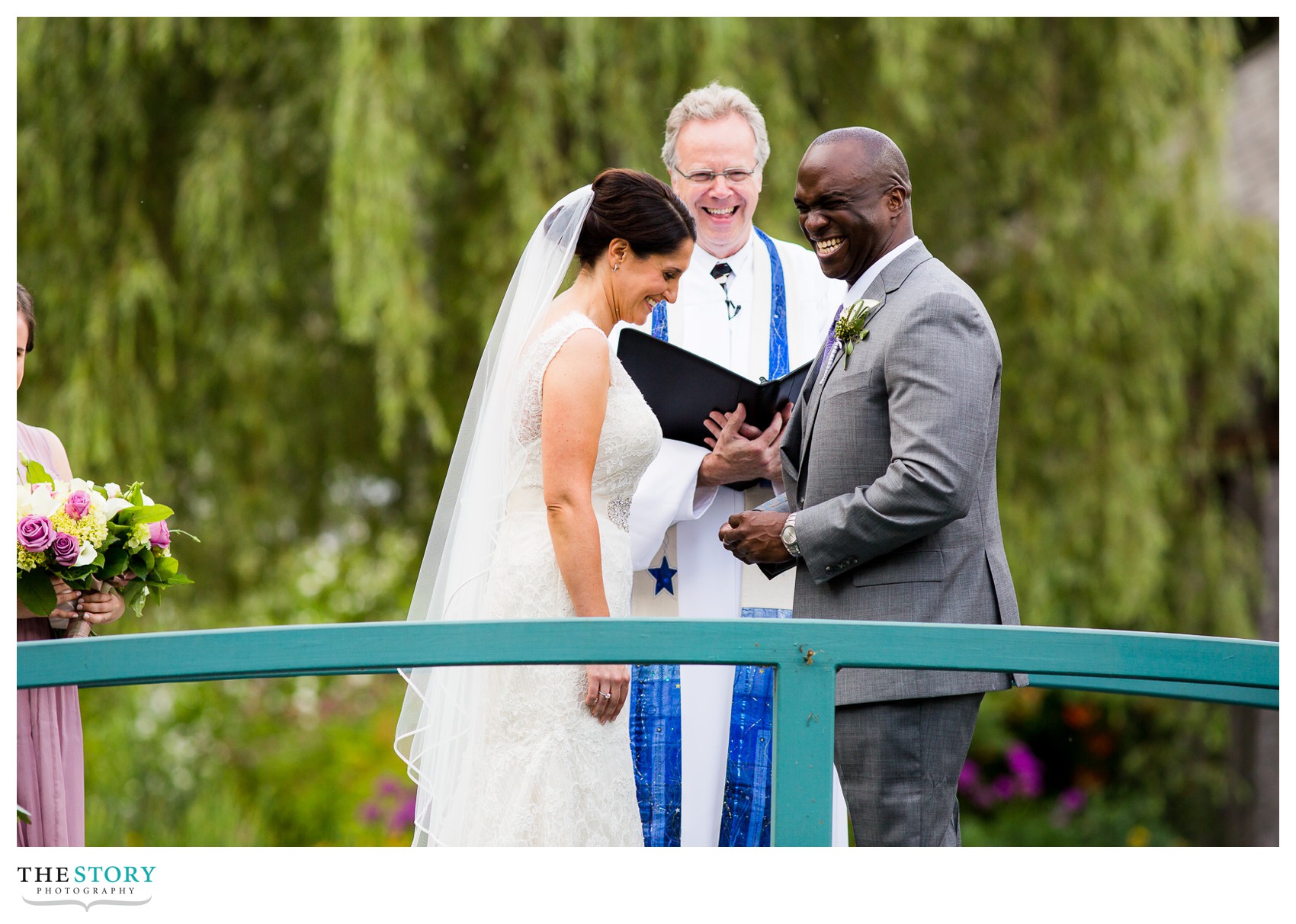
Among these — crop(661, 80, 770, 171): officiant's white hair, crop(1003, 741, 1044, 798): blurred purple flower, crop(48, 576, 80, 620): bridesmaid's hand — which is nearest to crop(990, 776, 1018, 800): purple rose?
crop(1003, 741, 1044, 798): blurred purple flower

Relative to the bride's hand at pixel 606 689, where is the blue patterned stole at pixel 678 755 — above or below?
below

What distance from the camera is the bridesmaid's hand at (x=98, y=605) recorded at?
3.26 metres

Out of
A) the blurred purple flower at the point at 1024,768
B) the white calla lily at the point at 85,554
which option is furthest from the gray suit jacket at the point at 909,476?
the blurred purple flower at the point at 1024,768

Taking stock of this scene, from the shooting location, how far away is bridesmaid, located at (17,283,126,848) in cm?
323

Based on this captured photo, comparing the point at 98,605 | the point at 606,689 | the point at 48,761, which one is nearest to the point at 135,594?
the point at 98,605

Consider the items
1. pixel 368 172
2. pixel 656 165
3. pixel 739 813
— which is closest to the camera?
pixel 739 813

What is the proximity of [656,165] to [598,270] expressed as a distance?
3151mm

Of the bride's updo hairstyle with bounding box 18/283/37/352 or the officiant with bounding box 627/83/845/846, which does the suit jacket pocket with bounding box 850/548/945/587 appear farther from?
the bride's updo hairstyle with bounding box 18/283/37/352

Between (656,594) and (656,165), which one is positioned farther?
(656,165)

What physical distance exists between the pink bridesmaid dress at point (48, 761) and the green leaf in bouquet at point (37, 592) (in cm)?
19

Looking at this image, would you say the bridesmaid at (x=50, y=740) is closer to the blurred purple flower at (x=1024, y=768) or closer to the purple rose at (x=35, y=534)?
the purple rose at (x=35, y=534)

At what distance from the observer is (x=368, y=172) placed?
19.2 feet
